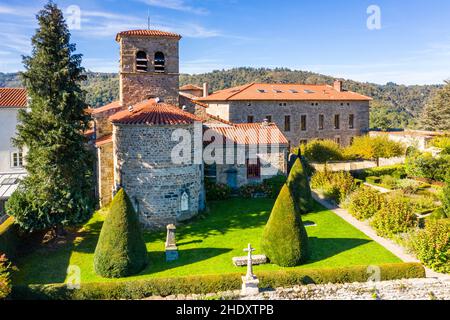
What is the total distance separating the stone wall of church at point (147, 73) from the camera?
24.7 meters

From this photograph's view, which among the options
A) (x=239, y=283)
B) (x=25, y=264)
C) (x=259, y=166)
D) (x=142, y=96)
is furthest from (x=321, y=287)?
(x=142, y=96)

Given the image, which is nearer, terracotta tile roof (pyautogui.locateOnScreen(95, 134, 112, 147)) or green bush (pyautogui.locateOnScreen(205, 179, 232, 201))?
terracotta tile roof (pyautogui.locateOnScreen(95, 134, 112, 147))

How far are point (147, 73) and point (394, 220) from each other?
17296 millimetres

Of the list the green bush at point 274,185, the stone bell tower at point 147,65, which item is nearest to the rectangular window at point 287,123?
the green bush at point 274,185

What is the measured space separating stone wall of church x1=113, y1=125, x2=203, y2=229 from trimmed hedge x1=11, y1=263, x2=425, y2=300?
21.5ft

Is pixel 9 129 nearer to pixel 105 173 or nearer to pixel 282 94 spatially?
pixel 105 173

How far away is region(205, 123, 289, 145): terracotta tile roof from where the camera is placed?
26.4 metres

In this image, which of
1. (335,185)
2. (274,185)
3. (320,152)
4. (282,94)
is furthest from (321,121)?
(335,185)

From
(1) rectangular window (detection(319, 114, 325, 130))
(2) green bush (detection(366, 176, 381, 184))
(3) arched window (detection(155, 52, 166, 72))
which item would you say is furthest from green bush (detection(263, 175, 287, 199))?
(1) rectangular window (detection(319, 114, 325, 130))

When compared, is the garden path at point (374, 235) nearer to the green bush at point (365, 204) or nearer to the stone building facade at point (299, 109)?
the green bush at point (365, 204)

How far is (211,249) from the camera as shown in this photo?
54.6 ft

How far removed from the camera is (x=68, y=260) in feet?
52.2

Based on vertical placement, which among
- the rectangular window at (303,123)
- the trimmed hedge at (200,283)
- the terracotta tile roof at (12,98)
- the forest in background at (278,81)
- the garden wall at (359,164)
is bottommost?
the trimmed hedge at (200,283)

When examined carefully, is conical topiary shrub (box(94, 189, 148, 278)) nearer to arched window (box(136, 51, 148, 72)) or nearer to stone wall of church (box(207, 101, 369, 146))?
arched window (box(136, 51, 148, 72))
